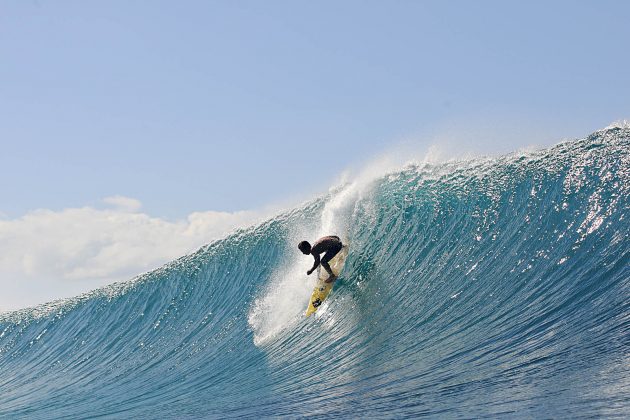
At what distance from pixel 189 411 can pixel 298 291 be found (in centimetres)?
453

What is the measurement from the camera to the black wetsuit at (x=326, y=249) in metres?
13.2

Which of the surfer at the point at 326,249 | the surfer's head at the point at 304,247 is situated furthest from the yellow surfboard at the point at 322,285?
the surfer's head at the point at 304,247

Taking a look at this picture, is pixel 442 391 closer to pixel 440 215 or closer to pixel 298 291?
pixel 298 291

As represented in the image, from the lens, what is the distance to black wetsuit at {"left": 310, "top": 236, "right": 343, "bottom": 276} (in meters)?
13.2

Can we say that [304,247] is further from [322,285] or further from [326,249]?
[322,285]

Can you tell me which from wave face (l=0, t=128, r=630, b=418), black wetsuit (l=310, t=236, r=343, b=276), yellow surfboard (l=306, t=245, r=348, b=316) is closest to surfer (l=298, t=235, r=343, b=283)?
black wetsuit (l=310, t=236, r=343, b=276)

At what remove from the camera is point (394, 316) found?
11336 mm

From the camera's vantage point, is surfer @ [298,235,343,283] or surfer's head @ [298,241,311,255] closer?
surfer's head @ [298,241,311,255]

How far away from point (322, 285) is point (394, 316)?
96.8 inches

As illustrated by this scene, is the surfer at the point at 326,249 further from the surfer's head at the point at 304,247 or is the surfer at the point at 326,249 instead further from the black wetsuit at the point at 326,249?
the surfer's head at the point at 304,247

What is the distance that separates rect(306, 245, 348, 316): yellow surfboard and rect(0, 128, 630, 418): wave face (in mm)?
206

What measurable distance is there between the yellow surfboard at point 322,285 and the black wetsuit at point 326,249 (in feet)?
0.76

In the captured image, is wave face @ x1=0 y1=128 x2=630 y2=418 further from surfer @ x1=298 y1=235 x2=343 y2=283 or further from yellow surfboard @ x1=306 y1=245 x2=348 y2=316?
surfer @ x1=298 y1=235 x2=343 y2=283

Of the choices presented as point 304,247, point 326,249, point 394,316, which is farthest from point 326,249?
point 394,316
